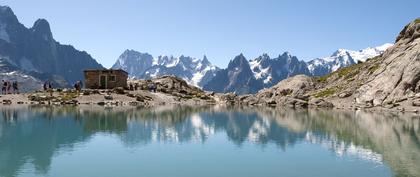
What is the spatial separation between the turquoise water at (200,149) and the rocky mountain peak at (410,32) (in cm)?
8734

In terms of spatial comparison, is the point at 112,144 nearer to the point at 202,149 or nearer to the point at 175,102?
the point at 202,149

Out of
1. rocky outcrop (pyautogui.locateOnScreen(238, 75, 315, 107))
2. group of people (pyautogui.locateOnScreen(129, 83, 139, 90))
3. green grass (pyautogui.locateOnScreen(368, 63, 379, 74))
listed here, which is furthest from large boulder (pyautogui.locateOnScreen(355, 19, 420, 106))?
group of people (pyautogui.locateOnScreen(129, 83, 139, 90))

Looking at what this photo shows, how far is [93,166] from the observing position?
3114 cm

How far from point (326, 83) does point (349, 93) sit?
28459 mm

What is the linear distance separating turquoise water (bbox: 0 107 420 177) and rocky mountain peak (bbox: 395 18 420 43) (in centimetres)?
8734

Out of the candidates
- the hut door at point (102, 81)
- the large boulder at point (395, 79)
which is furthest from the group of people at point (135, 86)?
the large boulder at point (395, 79)

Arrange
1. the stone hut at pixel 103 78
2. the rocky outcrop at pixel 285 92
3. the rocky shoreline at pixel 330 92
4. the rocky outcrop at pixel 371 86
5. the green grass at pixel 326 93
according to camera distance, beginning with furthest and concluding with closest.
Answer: the rocky outcrop at pixel 285 92, the green grass at pixel 326 93, the stone hut at pixel 103 78, the rocky outcrop at pixel 371 86, the rocky shoreline at pixel 330 92

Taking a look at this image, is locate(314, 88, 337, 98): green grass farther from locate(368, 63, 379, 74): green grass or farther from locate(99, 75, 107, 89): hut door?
locate(99, 75, 107, 89): hut door

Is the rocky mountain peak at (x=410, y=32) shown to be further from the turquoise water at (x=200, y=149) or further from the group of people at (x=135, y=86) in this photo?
the group of people at (x=135, y=86)

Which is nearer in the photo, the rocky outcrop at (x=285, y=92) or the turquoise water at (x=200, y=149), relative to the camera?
the turquoise water at (x=200, y=149)

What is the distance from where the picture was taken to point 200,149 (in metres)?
41.6

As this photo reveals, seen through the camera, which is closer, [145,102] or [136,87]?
[145,102]

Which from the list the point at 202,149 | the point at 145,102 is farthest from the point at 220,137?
the point at 145,102

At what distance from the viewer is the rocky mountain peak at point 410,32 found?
5561 inches
